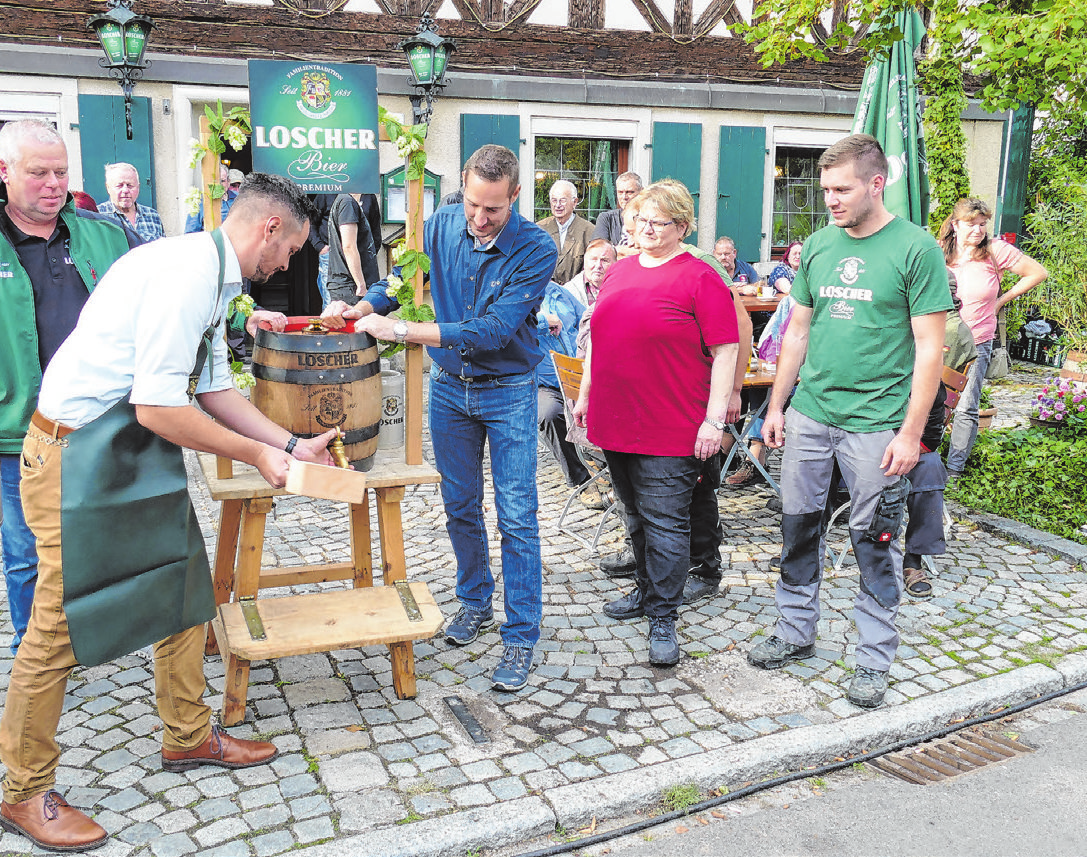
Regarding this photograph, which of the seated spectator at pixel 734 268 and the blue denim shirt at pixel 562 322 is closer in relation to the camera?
the blue denim shirt at pixel 562 322

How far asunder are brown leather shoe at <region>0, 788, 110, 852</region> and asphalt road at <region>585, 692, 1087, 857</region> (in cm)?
145

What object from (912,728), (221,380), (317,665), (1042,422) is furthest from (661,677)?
(1042,422)

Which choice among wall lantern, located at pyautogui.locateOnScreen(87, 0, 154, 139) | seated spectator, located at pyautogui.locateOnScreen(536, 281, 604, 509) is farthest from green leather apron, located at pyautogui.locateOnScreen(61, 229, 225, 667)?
wall lantern, located at pyautogui.locateOnScreen(87, 0, 154, 139)

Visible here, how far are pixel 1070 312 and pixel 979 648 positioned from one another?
608cm

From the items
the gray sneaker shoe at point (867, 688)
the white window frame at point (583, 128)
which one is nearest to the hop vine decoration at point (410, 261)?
the gray sneaker shoe at point (867, 688)

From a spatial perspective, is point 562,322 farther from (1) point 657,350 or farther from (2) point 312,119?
(2) point 312,119

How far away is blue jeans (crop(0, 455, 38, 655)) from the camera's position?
12.0ft

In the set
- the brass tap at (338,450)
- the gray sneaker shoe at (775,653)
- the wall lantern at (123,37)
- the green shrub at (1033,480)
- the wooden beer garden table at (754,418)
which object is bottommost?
the gray sneaker shoe at (775,653)

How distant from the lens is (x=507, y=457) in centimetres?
399

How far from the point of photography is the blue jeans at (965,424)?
6430mm

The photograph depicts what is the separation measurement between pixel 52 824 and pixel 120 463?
1.05 metres

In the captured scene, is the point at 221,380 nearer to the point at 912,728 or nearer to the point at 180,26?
the point at 912,728

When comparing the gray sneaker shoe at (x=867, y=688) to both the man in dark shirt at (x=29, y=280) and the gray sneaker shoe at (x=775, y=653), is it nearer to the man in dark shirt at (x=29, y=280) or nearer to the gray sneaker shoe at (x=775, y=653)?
the gray sneaker shoe at (x=775, y=653)

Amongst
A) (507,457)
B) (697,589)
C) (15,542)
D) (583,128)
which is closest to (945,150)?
(583,128)
